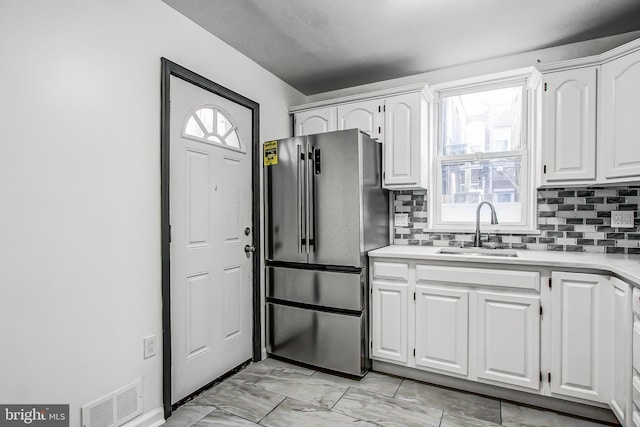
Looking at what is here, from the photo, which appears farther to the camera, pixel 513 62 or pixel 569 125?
pixel 513 62

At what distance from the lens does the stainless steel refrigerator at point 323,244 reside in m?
2.44

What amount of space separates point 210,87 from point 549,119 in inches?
91.6

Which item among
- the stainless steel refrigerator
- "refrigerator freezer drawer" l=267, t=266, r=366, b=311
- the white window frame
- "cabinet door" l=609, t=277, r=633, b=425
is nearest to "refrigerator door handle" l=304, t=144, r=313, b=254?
the stainless steel refrigerator

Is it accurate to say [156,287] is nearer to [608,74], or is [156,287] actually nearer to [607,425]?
[607,425]

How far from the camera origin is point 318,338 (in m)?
2.56

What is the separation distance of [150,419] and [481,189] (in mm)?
2848

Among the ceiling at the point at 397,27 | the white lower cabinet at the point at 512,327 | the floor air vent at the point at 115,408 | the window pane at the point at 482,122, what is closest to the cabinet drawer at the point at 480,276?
the white lower cabinet at the point at 512,327

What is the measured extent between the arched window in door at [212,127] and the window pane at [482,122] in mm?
1827

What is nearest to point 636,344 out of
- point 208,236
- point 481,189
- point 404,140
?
point 481,189

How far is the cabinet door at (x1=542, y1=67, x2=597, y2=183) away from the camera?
217 centimetres

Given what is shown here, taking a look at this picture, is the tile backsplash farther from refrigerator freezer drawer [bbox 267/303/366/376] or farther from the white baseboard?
the white baseboard

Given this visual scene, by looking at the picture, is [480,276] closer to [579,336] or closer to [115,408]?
[579,336]

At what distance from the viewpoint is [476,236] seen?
270 cm

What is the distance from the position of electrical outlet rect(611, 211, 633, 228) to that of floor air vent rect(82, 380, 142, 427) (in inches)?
126
